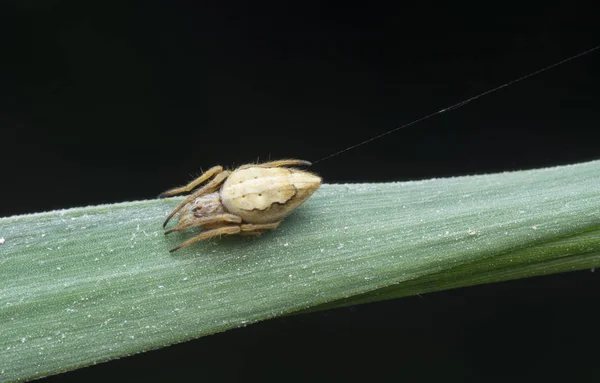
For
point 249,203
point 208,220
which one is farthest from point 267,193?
point 208,220

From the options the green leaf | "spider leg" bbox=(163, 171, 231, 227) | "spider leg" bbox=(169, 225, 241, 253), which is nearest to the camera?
the green leaf

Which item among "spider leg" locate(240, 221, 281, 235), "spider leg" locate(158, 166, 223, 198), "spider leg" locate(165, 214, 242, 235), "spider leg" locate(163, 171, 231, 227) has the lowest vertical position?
"spider leg" locate(240, 221, 281, 235)

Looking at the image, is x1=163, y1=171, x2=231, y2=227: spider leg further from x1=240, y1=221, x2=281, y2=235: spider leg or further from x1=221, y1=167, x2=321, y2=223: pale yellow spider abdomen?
x1=240, y1=221, x2=281, y2=235: spider leg

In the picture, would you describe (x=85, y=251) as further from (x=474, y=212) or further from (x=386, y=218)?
(x=474, y=212)

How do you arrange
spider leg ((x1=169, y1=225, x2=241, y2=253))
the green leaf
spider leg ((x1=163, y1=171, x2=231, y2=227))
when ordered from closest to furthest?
the green leaf < spider leg ((x1=169, y1=225, x2=241, y2=253)) < spider leg ((x1=163, y1=171, x2=231, y2=227))

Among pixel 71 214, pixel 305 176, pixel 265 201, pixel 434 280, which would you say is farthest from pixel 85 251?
pixel 434 280

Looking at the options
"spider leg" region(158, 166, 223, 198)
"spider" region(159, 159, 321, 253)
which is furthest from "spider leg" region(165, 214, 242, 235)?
"spider leg" region(158, 166, 223, 198)

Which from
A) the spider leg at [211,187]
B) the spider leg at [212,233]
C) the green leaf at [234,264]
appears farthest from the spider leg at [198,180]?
the spider leg at [212,233]
